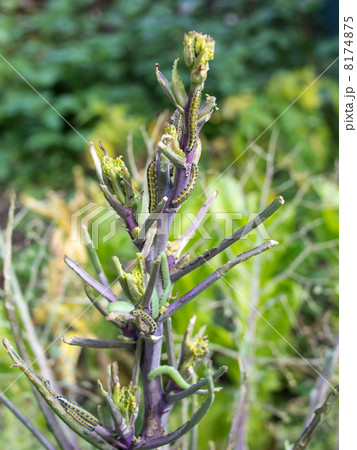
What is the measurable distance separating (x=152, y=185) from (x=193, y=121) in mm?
54

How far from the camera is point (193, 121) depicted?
295mm

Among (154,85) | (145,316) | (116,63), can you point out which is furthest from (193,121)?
(116,63)

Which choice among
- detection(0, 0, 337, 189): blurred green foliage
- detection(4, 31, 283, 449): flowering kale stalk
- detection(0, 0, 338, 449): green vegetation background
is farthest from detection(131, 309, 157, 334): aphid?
detection(0, 0, 337, 189): blurred green foliage

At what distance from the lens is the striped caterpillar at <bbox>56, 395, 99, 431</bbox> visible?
332mm

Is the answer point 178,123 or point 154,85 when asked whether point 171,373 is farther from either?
point 154,85

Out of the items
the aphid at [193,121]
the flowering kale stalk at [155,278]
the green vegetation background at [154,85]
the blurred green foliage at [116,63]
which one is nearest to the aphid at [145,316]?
the flowering kale stalk at [155,278]

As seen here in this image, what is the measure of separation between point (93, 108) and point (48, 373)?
2.21 metres

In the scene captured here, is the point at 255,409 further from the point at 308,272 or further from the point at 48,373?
the point at 48,373

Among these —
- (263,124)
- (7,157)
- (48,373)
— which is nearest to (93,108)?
(7,157)

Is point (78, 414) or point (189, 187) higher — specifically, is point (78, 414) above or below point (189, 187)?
below

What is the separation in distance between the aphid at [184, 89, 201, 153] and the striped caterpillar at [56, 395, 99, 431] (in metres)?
0.20

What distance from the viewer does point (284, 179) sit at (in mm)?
2127

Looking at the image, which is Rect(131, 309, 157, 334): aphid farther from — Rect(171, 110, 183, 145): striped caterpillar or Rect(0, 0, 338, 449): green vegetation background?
Rect(0, 0, 338, 449): green vegetation background

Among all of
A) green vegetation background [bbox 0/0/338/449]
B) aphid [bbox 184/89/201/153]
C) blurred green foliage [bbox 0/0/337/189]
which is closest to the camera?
aphid [bbox 184/89/201/153]
